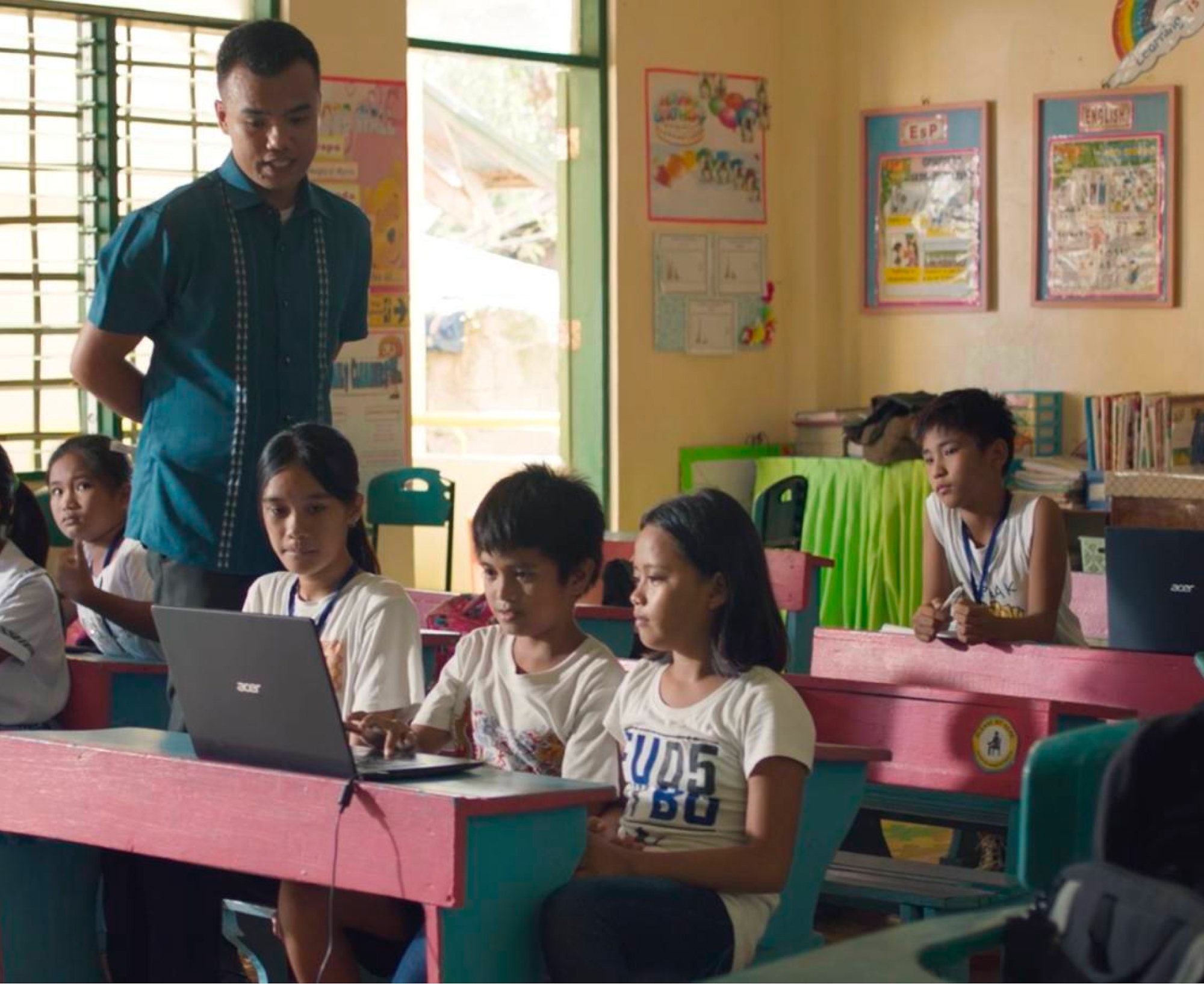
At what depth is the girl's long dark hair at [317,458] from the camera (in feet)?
10.1

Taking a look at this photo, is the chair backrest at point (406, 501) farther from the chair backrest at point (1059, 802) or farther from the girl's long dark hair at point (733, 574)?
the chair backrest at point (1059, 802)

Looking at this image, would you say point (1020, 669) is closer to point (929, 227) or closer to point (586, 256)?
point (586, 256)

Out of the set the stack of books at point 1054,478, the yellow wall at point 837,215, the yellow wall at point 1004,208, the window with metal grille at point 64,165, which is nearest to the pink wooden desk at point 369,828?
the window with metal grille at point 64,165

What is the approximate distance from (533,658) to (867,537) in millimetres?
4637

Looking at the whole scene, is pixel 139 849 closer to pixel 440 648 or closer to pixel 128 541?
pixel 440 648

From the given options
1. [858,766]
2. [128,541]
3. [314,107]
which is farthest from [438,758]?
[128,541]

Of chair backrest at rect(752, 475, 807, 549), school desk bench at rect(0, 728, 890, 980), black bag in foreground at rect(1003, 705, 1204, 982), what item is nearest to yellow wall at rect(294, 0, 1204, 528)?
chair backrest at rect(752, 475, 807, 549)

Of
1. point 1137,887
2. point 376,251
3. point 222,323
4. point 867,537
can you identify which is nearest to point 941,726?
point 222,323

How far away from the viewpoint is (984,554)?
14.0 feet

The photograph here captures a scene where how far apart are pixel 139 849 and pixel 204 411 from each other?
98cm

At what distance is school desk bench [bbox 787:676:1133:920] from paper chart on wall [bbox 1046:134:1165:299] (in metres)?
4.29

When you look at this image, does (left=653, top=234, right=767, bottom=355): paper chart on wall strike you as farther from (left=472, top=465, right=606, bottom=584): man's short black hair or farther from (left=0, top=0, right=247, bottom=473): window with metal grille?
(left=472, top=465, right=606, bottom=584): man's short black hair

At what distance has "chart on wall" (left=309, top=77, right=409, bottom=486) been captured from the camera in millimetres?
6723

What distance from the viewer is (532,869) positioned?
212 cm
